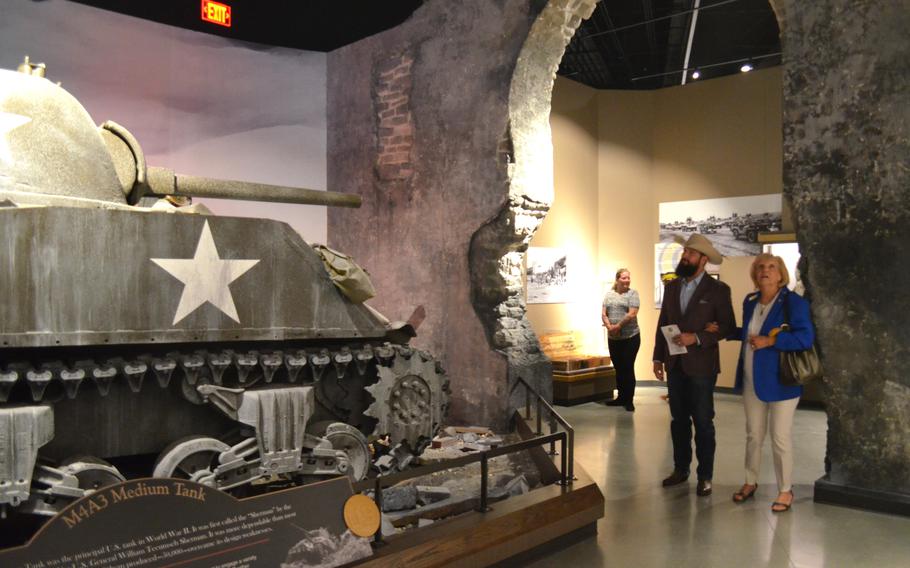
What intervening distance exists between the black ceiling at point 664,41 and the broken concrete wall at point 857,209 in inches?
197

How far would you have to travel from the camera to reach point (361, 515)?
364cm

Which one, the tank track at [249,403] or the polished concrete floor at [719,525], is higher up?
the tank track at [249,403]

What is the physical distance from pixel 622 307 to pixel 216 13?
6.40 meters

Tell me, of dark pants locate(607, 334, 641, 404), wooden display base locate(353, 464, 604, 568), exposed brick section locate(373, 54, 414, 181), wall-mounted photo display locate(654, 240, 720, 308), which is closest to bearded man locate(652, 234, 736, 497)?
wooden display base locate(353, 464, 604, 568)

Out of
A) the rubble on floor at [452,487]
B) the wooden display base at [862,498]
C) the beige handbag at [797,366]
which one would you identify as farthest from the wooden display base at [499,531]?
the wooden display base at [862,498]

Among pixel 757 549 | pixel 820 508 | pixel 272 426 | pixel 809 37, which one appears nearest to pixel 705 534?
pixel 757 549

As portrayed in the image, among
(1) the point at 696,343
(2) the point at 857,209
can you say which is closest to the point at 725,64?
(2) the point at 857,209

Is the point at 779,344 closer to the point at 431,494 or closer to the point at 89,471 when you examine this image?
the point at 431,494

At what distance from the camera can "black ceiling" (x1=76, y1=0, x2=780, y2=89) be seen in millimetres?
9383

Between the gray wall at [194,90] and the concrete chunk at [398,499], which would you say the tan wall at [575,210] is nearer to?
the gray wall at [194,90]

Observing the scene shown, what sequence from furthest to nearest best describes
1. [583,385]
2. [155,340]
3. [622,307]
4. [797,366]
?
[583,385], [622,307], [797,366], [155,340]

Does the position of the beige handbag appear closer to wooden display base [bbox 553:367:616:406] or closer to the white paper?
the white paper

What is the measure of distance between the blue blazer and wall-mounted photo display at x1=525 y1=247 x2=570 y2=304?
17.0 feet

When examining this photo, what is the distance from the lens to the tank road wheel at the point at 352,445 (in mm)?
4660
